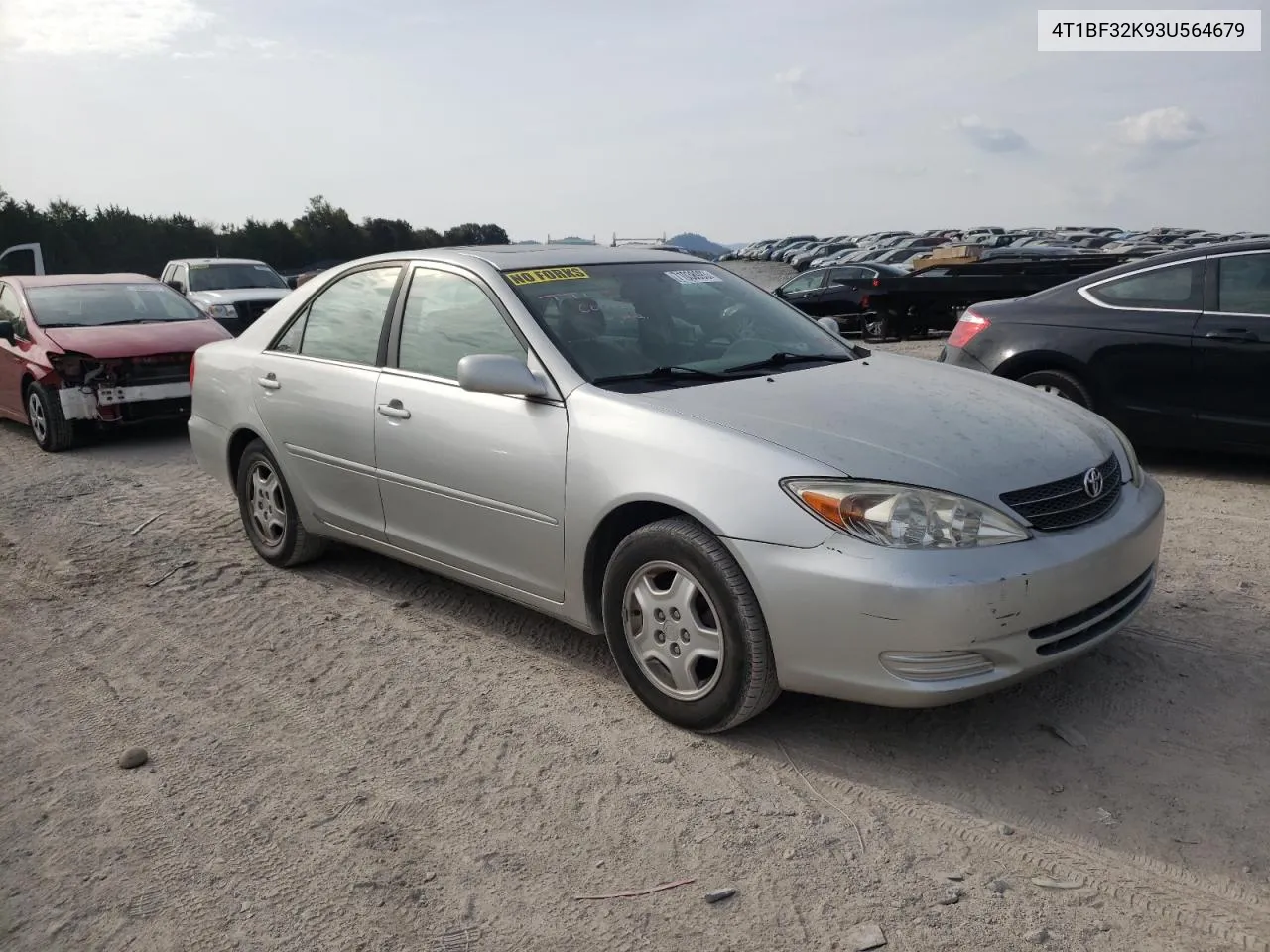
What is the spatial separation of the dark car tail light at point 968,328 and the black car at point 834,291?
8.89m

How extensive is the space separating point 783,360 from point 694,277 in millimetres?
707

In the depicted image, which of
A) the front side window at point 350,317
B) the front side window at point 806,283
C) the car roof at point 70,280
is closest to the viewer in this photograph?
the front side window at point 350,317

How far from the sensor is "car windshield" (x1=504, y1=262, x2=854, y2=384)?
4.12 meters

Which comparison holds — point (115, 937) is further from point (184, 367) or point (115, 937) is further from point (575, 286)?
point (184, 367)

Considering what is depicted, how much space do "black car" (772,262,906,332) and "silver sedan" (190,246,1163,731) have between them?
41.2ft

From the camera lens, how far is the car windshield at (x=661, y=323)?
412cm

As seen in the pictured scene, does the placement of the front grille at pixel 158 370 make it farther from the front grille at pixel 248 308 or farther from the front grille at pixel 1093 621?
the front grille at pixel 1093 621

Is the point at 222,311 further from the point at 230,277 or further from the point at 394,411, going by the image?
the point at 394,411

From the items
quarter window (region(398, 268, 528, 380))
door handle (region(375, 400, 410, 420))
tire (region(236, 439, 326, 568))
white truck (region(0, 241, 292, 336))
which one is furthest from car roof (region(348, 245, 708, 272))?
white truck (region(0, 241, 292, 336))

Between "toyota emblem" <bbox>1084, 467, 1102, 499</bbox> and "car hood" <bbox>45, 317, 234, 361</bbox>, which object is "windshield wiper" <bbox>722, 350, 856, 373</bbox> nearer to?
"toyota emblem" <bbox>1084, 467, 1102, 499</bbox>

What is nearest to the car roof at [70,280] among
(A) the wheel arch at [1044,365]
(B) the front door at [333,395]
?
(B) the front door at [333,395]

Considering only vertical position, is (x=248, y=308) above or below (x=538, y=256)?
below

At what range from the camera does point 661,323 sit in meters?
4.38

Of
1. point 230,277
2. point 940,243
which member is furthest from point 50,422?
point 940,243
